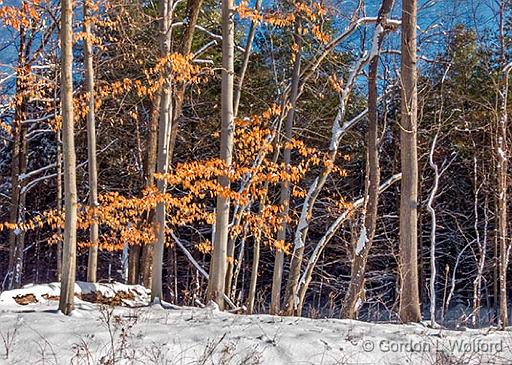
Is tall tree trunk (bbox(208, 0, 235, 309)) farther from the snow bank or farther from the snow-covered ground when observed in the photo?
the snow-covered ground

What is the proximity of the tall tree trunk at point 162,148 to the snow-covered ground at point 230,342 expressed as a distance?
281 centimetres

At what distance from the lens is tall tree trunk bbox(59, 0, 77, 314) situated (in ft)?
21.9

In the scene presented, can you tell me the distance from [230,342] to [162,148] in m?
4.72

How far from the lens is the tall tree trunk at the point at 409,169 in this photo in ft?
28.7

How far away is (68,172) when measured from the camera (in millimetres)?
6816

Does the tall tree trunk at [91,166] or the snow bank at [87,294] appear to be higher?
the tall tree trunk at [91,166]

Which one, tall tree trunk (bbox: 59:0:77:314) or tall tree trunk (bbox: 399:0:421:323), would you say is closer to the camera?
tall tree trunk (bbox: 59:0:77:314)

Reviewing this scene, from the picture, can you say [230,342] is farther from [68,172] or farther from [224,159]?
[224,159]

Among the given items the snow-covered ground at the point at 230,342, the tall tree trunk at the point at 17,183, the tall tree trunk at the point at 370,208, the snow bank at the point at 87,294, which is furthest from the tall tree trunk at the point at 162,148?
the tall tree trunk at the point at 17,183

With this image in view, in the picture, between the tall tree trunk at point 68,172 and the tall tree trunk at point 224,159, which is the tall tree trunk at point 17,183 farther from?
the tall tree trunk at point 68,172

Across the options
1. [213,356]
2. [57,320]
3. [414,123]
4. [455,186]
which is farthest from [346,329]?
[455,186]

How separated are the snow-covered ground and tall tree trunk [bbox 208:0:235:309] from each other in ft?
7.83

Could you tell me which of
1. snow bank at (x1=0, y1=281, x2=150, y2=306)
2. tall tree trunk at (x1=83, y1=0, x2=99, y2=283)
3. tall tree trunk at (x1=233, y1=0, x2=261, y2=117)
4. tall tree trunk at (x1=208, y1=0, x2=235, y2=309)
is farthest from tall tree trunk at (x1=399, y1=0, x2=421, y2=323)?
tall tree trunk at (x1=83, y1=0, x2=99, y2=283)

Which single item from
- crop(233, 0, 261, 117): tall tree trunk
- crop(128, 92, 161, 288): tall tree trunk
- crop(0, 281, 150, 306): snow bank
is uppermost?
A: crop(233, 0, 261, 117): tall tree trunk
